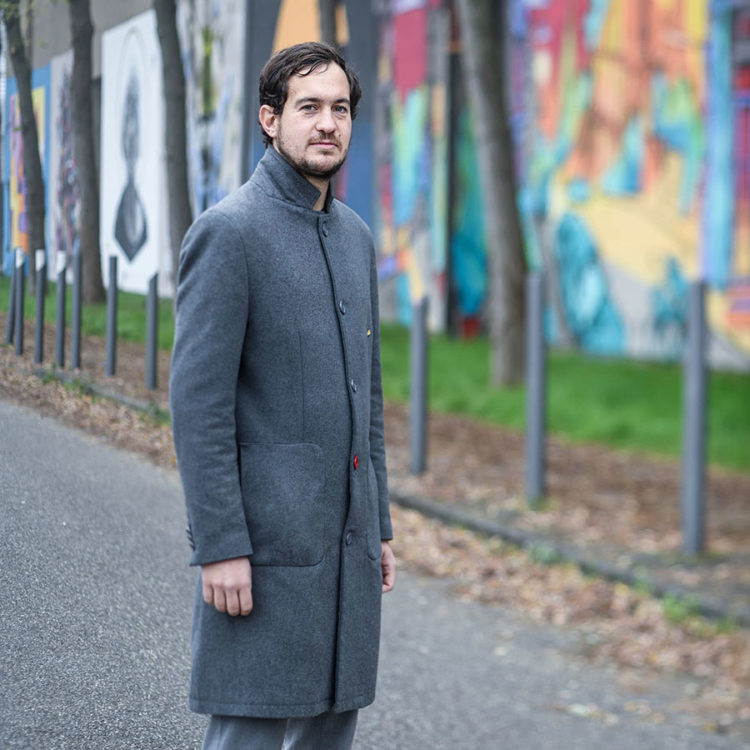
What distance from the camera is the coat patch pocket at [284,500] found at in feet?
5.16

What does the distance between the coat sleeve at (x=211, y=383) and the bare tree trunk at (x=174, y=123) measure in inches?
18.1

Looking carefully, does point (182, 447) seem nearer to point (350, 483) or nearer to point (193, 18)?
point (350, 483)

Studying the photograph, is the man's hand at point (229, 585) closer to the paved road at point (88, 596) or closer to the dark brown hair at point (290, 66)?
the paved road at point (88, 596)

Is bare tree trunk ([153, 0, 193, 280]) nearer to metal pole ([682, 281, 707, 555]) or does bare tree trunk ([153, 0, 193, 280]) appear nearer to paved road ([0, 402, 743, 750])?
paved road ([0, 402, 743, 750])

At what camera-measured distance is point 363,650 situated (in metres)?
1.73

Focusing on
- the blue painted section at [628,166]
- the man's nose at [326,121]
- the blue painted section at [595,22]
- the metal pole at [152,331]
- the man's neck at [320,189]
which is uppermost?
the blue painted section at [595,22]

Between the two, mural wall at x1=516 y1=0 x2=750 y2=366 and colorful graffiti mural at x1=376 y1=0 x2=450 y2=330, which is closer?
colorful graffiti mural at x1=376 y1=0 x2=450 y2=330

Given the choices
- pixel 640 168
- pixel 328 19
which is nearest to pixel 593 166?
pixel 640 168

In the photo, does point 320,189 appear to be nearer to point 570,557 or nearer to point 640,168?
point 570,557

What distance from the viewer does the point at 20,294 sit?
5.74ft

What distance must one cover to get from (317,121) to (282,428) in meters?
0.39

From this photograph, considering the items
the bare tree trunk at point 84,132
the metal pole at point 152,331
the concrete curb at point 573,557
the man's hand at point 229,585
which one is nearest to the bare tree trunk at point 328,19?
the bare tree trunk at point 84,132

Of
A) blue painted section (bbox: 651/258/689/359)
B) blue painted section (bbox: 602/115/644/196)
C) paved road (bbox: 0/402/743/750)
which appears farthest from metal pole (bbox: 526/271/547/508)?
paved road (bbox: 0/402/743/750)

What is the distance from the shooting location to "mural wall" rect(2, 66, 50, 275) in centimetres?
173
